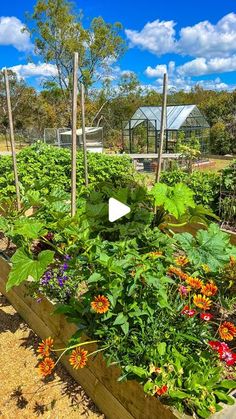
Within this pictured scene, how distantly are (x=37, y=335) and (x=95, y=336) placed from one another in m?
0.84

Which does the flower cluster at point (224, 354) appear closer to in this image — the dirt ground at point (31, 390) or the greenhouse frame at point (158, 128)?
the dirt ground at point (31, 390)

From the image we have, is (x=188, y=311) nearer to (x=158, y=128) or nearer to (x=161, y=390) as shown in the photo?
(x=161, y=390)

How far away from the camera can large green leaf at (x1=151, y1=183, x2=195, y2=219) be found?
8.13ft

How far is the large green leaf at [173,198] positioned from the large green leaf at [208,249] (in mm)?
234

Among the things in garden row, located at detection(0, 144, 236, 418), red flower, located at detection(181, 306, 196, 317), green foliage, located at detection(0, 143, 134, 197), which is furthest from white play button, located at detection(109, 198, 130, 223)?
green foliage, located at detection(0, 143, 134, 197)

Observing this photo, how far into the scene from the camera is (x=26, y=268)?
2002 millimetres

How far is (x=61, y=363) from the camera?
221 cm

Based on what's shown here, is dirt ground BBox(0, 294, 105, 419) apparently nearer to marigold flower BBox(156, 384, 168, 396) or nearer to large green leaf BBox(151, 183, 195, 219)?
marigold flower BBox(156, 384, 168, 396)

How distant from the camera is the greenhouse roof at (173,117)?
13719 mm

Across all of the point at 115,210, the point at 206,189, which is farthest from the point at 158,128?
the point at 115,210

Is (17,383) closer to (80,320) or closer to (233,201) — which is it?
(80,320)

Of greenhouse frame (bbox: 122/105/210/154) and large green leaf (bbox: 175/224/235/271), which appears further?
greenhouse frame (bbox: 122/105/210/154)

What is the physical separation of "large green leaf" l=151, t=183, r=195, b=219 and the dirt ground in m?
1.26

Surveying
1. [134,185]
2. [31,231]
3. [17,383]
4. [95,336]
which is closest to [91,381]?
[95,336]
